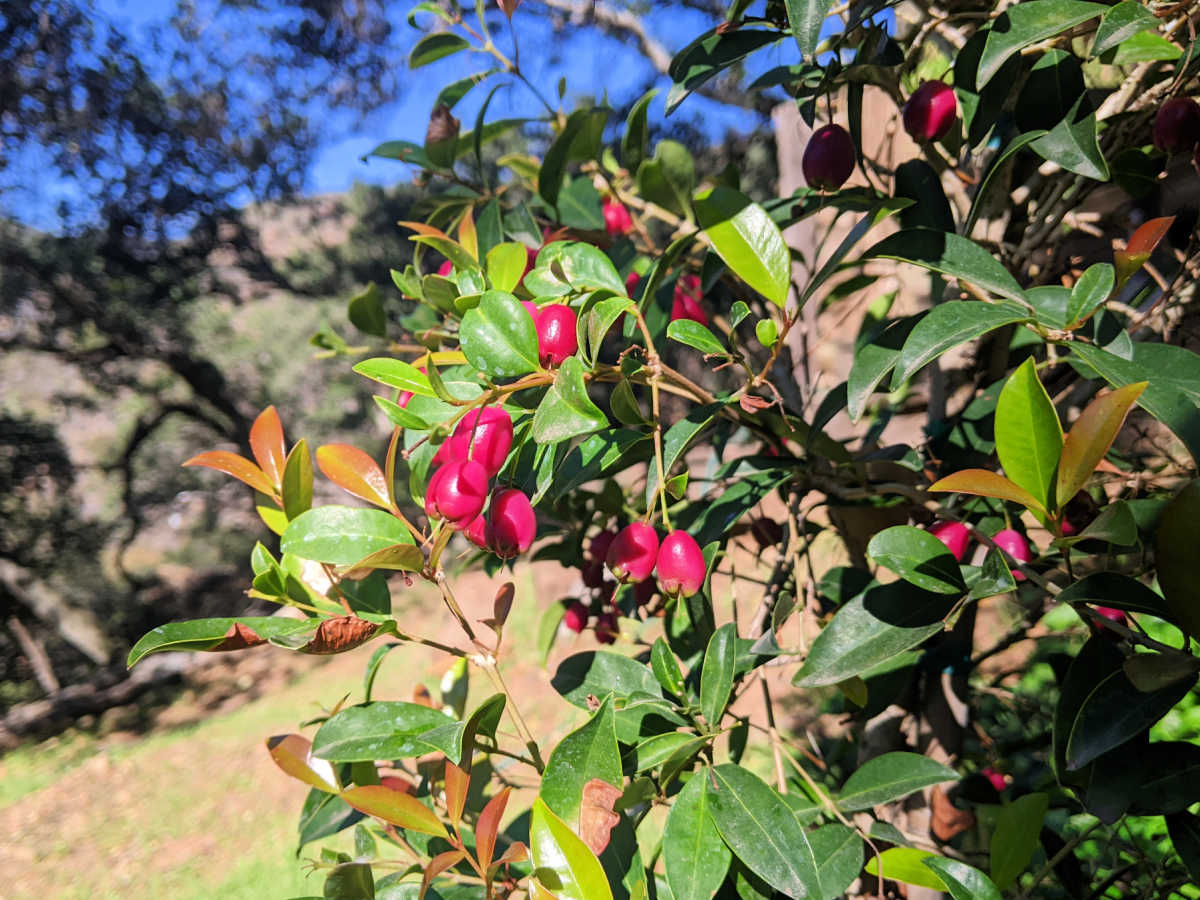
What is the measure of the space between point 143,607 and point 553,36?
4.46 meters

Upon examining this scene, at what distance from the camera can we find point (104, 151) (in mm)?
4133

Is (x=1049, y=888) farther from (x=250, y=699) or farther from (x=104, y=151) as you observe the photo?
(x=104, y=151)

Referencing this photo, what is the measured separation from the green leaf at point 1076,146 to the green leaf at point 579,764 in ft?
1.53

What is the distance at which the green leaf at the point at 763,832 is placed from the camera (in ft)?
1.34

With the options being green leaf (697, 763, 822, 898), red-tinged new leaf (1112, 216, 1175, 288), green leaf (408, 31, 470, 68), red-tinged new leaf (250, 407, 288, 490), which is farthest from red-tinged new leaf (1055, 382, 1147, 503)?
green leaf (408, 31, 470, 68)

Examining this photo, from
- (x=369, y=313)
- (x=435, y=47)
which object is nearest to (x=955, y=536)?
(x=369, y=313)

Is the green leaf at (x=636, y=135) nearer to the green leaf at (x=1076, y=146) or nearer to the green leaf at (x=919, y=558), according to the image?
the green leaf at (x=1076, y=146)

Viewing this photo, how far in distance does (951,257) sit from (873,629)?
10.4 inches

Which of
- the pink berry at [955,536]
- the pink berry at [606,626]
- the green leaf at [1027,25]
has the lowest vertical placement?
the pink berry at [606,626]

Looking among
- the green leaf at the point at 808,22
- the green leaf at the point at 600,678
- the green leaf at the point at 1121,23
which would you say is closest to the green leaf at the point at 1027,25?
the green leaf at the point at 1121,23

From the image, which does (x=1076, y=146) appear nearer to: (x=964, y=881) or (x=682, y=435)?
(x=682, y=435)

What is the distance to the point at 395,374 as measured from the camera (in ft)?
1.46

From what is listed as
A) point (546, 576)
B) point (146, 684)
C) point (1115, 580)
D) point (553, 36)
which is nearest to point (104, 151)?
point (553, 36)

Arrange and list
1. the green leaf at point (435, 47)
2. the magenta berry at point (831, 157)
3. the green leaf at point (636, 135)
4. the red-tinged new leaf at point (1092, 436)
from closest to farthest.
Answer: the red-tinged new leaf at point (1092, 436) < the magenta berry at point (831, 157) < the green leaf at point (636, 135) < the green leaf at point (435, 47)
